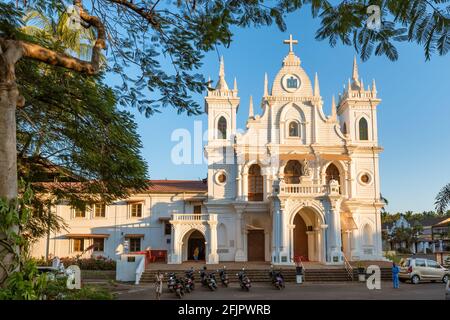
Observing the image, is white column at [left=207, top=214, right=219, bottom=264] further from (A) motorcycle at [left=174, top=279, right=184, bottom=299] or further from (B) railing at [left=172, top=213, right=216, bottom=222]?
(A) motorcycle at [left=174, top=279, right=184, bottom=299]

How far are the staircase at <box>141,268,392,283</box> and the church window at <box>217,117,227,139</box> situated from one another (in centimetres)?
1194

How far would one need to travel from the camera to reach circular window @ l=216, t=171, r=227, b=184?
32.6m

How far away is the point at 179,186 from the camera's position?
3569cm

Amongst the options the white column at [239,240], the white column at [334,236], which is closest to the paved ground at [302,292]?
the white column at [334,236]

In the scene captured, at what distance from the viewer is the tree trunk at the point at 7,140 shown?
393cm

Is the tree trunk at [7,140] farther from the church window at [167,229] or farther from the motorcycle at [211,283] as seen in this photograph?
the church window at [167,229]

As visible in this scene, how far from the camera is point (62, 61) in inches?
189

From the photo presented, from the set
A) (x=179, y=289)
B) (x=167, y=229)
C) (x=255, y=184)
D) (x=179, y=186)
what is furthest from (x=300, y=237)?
→ (x=179, y=289)

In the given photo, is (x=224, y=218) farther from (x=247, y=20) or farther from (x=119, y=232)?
(x=247, y=20)

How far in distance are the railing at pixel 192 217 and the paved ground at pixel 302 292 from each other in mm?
8186

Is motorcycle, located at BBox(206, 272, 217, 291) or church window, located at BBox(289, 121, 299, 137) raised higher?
church window, located at BBox(289, 121, 299, 137)

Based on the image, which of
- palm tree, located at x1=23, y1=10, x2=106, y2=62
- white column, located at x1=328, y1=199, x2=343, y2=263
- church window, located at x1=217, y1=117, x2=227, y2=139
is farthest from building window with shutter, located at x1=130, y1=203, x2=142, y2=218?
palm tree, located at x1=23, y1=10, x2=106, y2=62
